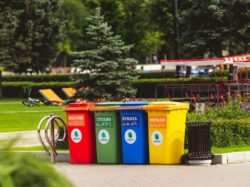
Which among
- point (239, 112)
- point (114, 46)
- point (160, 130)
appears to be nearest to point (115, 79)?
point (114, 46)

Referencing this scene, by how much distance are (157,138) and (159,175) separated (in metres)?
1.38

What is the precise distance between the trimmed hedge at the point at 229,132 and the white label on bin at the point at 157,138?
4.65ft

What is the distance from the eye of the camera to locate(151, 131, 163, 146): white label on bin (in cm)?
1311

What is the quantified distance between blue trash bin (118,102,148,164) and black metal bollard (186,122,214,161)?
917mm

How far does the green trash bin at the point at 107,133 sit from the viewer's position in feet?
44.5

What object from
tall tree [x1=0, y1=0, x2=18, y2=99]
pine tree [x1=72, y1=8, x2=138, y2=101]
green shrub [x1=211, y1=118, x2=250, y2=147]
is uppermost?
tall tree [x1=0, y1=0, x2=18, y2=99]

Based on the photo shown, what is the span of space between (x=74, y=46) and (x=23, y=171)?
99.2m

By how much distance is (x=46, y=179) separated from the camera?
12.5 ft

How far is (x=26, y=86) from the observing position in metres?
43.0

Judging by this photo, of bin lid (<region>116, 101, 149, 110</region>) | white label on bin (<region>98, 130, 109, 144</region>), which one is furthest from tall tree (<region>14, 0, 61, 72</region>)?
bin lid (<region>116, 101, 149, 110</region>)

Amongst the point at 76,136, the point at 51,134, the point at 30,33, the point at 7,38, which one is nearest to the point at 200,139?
the point at 76,136

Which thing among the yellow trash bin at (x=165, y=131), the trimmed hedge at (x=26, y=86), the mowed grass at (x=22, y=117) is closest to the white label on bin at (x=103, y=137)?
the yellow trash bin at (x=165, y=131)

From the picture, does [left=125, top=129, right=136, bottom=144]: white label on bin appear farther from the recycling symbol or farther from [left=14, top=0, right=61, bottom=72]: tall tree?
[left=14, top=0, right=61, bottom=72]: tall tree

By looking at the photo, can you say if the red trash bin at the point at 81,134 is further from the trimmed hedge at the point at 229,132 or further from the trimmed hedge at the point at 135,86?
the trimmed hedge at the point at 135,86
